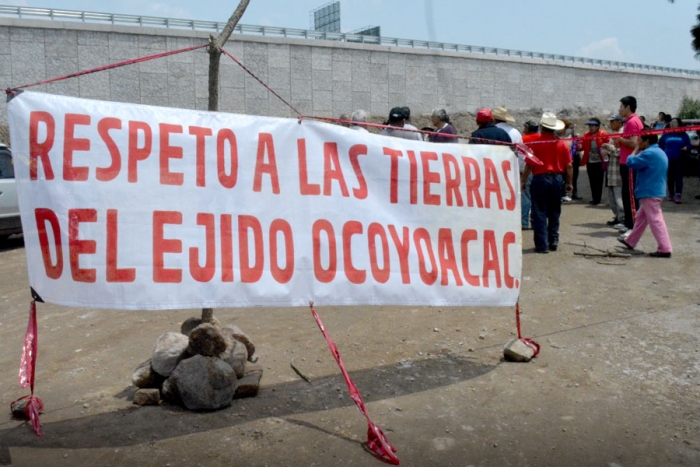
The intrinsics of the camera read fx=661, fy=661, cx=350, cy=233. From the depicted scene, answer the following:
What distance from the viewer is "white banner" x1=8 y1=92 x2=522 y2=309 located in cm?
377

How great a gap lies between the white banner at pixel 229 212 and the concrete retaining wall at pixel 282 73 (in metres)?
9.57

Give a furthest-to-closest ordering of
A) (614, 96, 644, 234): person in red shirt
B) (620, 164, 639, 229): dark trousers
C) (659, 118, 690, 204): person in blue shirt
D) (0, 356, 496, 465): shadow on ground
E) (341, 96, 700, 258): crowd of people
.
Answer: (659, 118, 690, 204): person in blue shirt, (620, 164, 639, 229): dark trousers, (614, 96, 644, 234): person in red shirt, (341, 96, 700, 258): crowd of people, (0, 356, 496, 465): shadow on ground

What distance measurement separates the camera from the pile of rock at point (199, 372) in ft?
14.1

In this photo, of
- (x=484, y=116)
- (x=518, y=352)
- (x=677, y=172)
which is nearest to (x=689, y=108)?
(x=677, y=172)

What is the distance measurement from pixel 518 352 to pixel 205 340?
2414 mm

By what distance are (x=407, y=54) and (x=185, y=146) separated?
14511 mm

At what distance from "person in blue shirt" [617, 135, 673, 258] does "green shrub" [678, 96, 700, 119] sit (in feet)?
64.2

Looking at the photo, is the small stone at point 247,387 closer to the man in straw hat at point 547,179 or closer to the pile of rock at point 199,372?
the pile of rock at point 199,372

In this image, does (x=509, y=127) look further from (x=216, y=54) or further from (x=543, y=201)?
(x=216, y=54)

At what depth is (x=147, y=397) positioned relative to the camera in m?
4.42

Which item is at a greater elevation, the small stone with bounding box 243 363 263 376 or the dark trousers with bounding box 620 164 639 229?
the dark trousers with bounding box 620 164 639 229

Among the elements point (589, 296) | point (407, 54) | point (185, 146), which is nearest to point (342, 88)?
point (407, 54)

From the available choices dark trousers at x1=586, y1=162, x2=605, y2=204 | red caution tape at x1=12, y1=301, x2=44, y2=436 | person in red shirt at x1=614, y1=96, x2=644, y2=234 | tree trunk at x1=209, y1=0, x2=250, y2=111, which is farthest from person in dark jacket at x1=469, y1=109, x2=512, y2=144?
red caution tape at x1=12, y1=301, x2=44, y2=436

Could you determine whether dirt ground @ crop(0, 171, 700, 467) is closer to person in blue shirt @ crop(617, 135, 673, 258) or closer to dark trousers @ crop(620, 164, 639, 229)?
person in blue shirt @ crop(617, 135, 673, 258)
